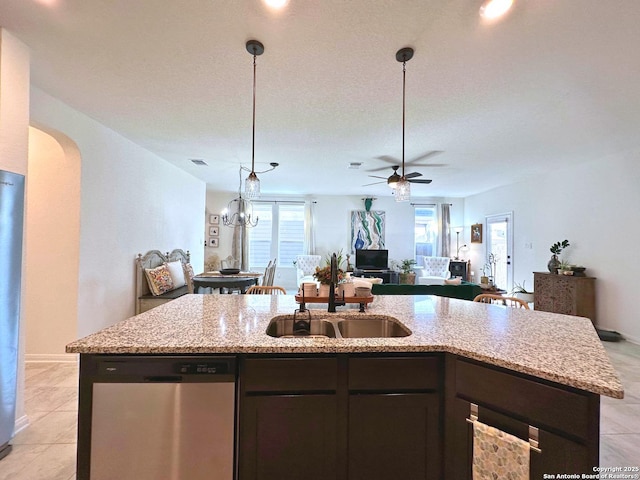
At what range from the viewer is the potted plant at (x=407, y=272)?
675 centimetres

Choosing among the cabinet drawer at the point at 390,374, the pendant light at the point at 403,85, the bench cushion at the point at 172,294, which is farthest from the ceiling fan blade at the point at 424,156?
the bench cushion at the point at 172,294

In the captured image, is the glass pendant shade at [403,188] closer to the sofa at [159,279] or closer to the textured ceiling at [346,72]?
the textured ceiling at [346,72]

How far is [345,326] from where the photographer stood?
1893 millimetres

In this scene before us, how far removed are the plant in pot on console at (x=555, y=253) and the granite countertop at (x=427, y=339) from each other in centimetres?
350

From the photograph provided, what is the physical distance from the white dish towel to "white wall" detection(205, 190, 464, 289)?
22.0 ft

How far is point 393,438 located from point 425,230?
7.50 meters

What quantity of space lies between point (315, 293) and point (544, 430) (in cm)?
134

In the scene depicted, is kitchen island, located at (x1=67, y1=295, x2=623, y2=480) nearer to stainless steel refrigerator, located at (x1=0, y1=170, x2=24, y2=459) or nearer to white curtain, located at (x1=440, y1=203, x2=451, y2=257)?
stainless steel refrigerator, located at (x1=0, y1=170, x2=24, y2=459)

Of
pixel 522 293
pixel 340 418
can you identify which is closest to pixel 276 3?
pixel 340 418

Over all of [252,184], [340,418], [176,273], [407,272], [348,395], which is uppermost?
[252,184]

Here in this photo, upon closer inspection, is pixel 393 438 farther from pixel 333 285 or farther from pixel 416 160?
pixel 416 160

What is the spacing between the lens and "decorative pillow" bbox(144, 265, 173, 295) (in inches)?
159

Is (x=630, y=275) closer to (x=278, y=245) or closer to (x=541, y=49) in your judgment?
(x=541, y=49)

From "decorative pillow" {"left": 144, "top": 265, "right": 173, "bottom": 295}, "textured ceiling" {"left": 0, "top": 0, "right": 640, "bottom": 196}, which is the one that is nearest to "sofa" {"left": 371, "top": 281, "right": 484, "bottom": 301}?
"textured ceiling" {"left": 0, "top": 0, "right": 640, "bottom": 196}
